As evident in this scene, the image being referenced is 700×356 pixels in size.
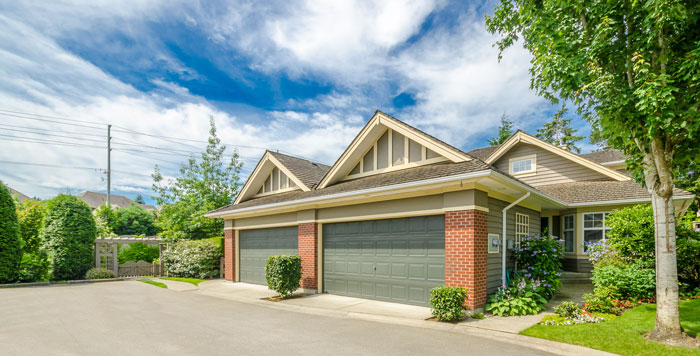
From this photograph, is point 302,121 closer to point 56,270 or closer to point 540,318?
point 56,270

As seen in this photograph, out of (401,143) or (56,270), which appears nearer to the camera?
(401,143)

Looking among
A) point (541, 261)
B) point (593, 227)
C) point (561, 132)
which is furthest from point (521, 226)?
point (561, 132)

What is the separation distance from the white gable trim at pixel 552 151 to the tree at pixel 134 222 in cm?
4692

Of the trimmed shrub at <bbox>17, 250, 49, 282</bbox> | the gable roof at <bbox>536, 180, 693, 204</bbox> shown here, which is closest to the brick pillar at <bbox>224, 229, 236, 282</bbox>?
the trimmed shrub at <bbox>17, 250, 49, 282</bbox>

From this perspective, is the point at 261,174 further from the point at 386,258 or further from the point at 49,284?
the point at 49,284

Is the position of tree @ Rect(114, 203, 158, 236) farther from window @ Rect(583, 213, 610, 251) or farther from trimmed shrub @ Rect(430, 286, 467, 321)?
window @ Rect(583, 213, 610, 251)

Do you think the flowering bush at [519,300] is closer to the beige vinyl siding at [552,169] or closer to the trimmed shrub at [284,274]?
the trimmed shrub at [284,274]

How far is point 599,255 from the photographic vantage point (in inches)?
417

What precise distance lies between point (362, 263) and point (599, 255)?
24.4 feet

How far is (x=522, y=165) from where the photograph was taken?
17531 mm

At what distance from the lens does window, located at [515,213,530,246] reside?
10516 mm

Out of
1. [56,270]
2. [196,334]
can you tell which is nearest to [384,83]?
[196,334]

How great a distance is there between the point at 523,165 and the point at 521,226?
776cm

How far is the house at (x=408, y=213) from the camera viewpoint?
835 cm
